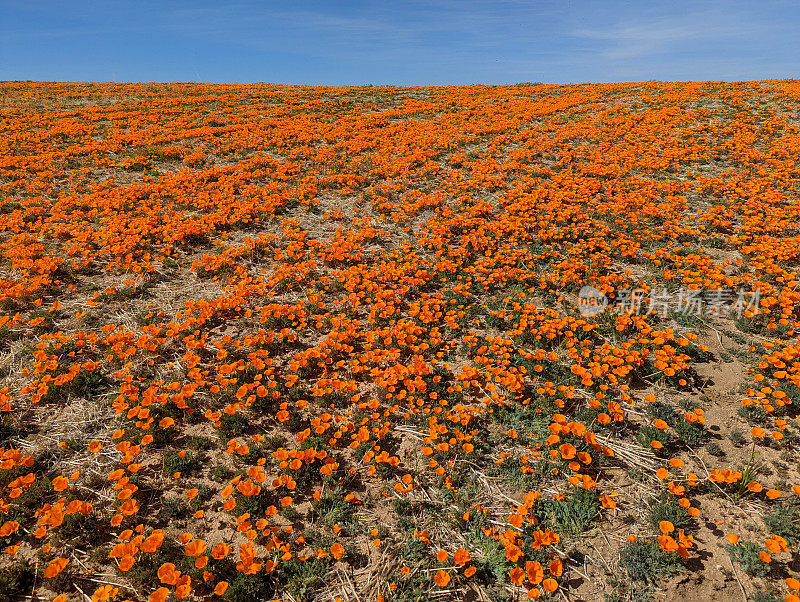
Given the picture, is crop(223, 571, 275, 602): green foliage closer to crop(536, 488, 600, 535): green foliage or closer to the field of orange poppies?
the field of orange poppies

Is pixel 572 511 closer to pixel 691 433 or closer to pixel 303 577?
pixel 691 433

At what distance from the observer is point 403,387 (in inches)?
267

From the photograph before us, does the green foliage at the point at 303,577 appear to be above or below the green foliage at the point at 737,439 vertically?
below

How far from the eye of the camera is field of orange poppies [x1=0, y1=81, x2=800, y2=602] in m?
4.43

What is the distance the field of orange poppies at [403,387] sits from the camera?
4430mm

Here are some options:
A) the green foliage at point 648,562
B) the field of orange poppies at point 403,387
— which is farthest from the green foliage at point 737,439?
the green foliage at point 648,562

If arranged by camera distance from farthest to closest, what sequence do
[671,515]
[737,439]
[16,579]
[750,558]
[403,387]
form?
1. [403,387]
2. [737,439]
3. [671,515]
4. [750,558]
5. [16,579]

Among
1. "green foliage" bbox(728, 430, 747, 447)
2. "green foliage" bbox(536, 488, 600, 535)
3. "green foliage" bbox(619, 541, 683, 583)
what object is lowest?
"green foliage" bbox(619, 541, 683, 583)

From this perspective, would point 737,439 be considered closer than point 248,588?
No

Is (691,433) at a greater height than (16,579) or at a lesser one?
greater

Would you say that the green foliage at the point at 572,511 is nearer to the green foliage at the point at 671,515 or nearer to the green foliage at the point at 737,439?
the green foliage at the point at 671,515

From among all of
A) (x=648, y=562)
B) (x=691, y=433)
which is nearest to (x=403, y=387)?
(x=648, y=562)

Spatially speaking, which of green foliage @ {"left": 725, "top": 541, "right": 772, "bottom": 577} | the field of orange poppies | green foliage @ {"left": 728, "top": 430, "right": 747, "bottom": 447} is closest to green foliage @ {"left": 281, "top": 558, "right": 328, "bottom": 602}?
the field of orange poppies

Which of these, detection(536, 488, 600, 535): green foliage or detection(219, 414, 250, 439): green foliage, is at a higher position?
detection(219, 414, 250, 439): green foliage
